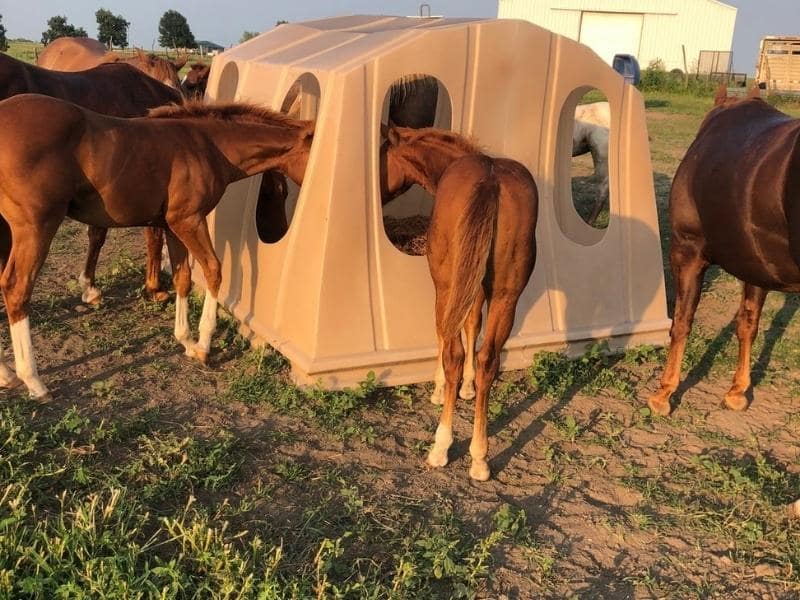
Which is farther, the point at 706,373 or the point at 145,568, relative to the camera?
the point at 706,373

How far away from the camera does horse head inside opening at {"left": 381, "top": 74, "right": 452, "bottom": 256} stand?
6160 millimetres

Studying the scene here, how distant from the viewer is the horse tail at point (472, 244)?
3479 millimetres

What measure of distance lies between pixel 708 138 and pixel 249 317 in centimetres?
359

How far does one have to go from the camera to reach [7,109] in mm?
3994

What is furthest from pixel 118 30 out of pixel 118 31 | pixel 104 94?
pixel 104 94

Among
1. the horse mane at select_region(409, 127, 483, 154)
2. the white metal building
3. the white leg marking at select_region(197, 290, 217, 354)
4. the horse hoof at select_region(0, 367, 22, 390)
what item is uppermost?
the white metal building

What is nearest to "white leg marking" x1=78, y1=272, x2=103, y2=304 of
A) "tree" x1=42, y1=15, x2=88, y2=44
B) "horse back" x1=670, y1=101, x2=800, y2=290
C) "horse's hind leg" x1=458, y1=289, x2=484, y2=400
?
"horse's hind leg" x1=458, y1=289, x2=484, y2=400

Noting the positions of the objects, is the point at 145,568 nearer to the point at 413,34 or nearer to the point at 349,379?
the point at 349,379

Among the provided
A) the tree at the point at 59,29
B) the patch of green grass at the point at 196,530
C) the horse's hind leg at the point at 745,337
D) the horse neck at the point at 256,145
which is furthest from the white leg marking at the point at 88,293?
the tree at the point at 59,29

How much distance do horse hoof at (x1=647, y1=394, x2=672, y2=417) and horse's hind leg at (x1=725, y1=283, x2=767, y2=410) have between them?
507 mm

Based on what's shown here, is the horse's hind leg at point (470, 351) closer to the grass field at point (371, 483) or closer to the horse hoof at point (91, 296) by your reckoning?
the grass field at point (371, 483)

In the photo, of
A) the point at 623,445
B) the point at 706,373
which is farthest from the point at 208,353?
the point at 706,373

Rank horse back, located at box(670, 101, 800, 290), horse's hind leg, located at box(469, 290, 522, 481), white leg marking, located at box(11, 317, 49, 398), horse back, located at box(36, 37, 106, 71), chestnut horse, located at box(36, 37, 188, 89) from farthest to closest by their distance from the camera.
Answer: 1. horse back, located at box(36, 37, 106, 71)
2. chestnut horse, located at box(36, 37, 188, 89)
3. white leg marking, located at box(11, 317, 49, 398)
4. horse back, located at box(670, 101, 800, 290)
5. horse's hind leg, located at box(469, 290, 522, 481)

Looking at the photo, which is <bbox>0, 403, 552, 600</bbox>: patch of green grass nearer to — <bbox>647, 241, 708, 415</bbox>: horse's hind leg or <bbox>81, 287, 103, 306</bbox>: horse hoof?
<bbox>647, 241, 708, 415</bbox>: horse's hind leg
